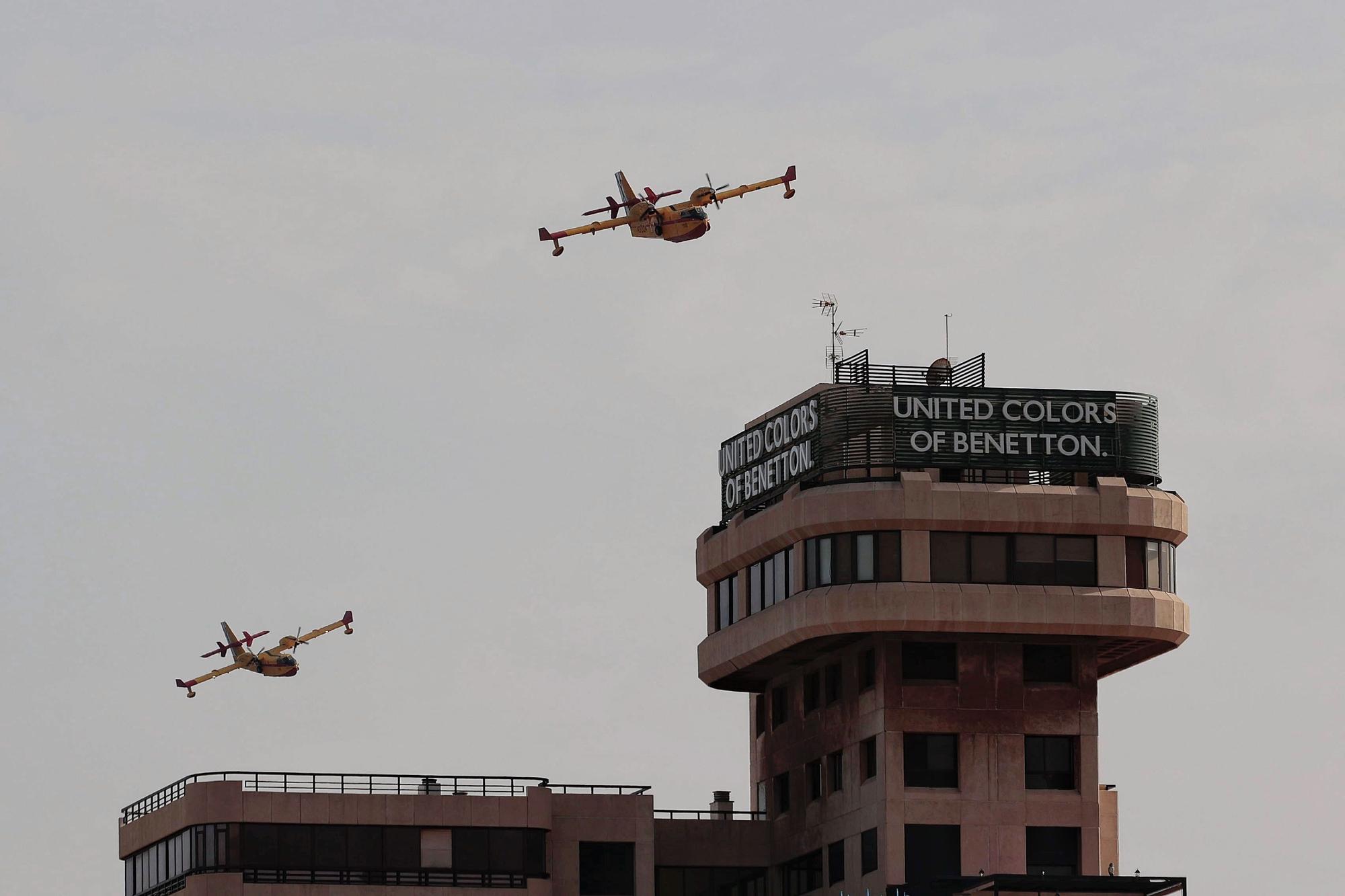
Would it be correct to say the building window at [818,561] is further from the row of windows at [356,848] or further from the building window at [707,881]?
the building window at [707,881]

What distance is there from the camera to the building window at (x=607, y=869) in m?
134

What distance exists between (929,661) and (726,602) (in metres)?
13.9

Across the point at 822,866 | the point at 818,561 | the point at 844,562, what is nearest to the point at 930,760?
the point at 822,866

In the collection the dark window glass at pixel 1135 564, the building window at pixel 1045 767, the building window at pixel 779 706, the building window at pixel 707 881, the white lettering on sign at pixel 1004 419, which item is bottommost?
the building window at pixel 707 881

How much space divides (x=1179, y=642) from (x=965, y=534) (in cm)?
1113

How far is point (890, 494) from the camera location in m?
129

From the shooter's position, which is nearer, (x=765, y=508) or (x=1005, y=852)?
(x=1005, y=852)

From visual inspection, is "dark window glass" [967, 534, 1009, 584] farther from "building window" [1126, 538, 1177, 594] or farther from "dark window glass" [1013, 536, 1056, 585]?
"building window" [1126, 538, 1177, 594]

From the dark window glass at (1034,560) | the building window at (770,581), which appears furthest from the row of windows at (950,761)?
the building window at (770,581)

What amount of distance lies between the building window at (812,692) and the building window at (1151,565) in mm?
15550

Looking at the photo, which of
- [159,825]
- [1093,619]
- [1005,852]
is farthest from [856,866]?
[159,825]

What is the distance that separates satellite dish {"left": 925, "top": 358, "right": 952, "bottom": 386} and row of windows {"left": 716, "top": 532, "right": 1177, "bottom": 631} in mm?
9637

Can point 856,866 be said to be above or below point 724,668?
below

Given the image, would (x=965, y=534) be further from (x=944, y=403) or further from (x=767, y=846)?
(x=767, y=846)
